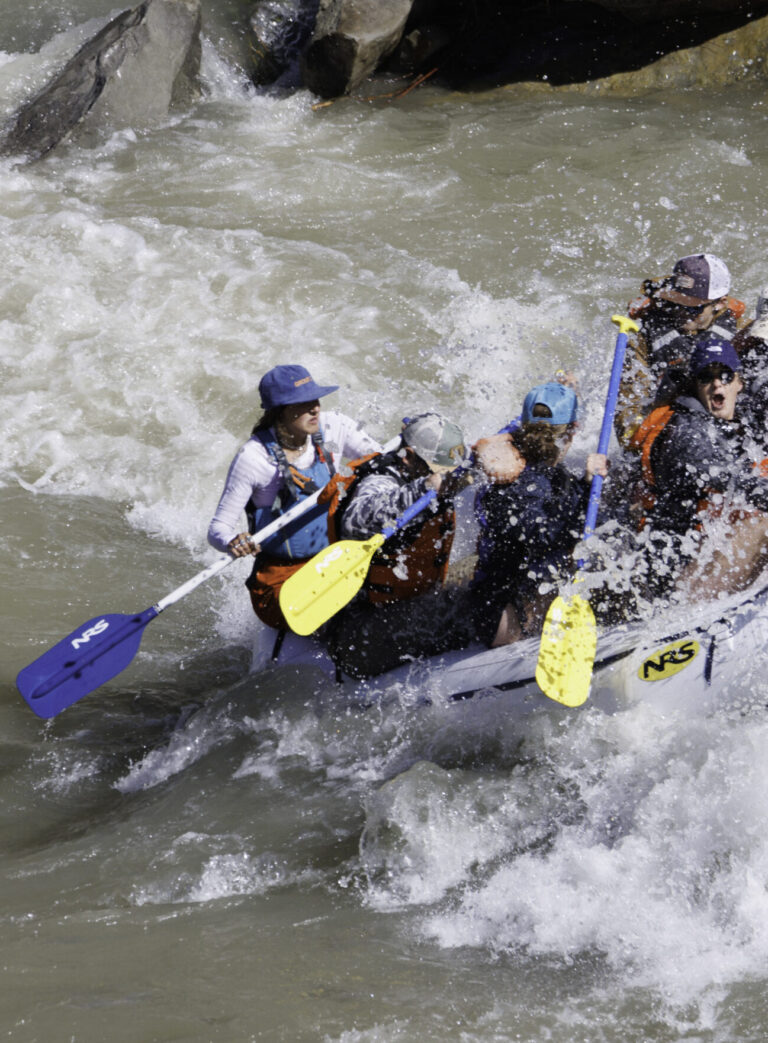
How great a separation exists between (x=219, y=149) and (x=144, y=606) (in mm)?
5297

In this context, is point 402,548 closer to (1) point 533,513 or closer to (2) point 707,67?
(1) point 533,513

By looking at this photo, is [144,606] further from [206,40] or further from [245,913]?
[206,40]

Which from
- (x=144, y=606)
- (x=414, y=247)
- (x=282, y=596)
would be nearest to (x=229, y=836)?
(x=282, y=596)

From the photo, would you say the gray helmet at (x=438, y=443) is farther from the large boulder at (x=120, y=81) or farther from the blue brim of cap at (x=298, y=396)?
the large boulder at (x=120, y=81)

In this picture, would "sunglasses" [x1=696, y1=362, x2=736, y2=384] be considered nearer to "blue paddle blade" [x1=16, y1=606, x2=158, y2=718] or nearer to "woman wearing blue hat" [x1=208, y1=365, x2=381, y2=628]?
"woman wearing blue hat" [x1=208, y1=365, x2=381, y2=628]

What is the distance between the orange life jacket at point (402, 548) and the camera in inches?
132

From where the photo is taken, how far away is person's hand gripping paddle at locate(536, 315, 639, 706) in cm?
307

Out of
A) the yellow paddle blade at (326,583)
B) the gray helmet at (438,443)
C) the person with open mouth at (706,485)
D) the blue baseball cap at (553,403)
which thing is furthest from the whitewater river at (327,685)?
the blue baseball cap at (553,403)

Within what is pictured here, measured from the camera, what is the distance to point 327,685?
3.75 m

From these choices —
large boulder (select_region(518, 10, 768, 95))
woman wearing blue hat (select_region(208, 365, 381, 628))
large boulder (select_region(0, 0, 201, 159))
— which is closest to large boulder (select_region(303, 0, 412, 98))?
large boulder (select_region(0, 0, 201, 159))

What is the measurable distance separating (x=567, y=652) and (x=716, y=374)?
101cm

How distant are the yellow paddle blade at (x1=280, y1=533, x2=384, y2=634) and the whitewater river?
468 mm

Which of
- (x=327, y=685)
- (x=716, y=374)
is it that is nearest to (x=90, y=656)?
(x=327, y=685)

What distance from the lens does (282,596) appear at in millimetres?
3430
